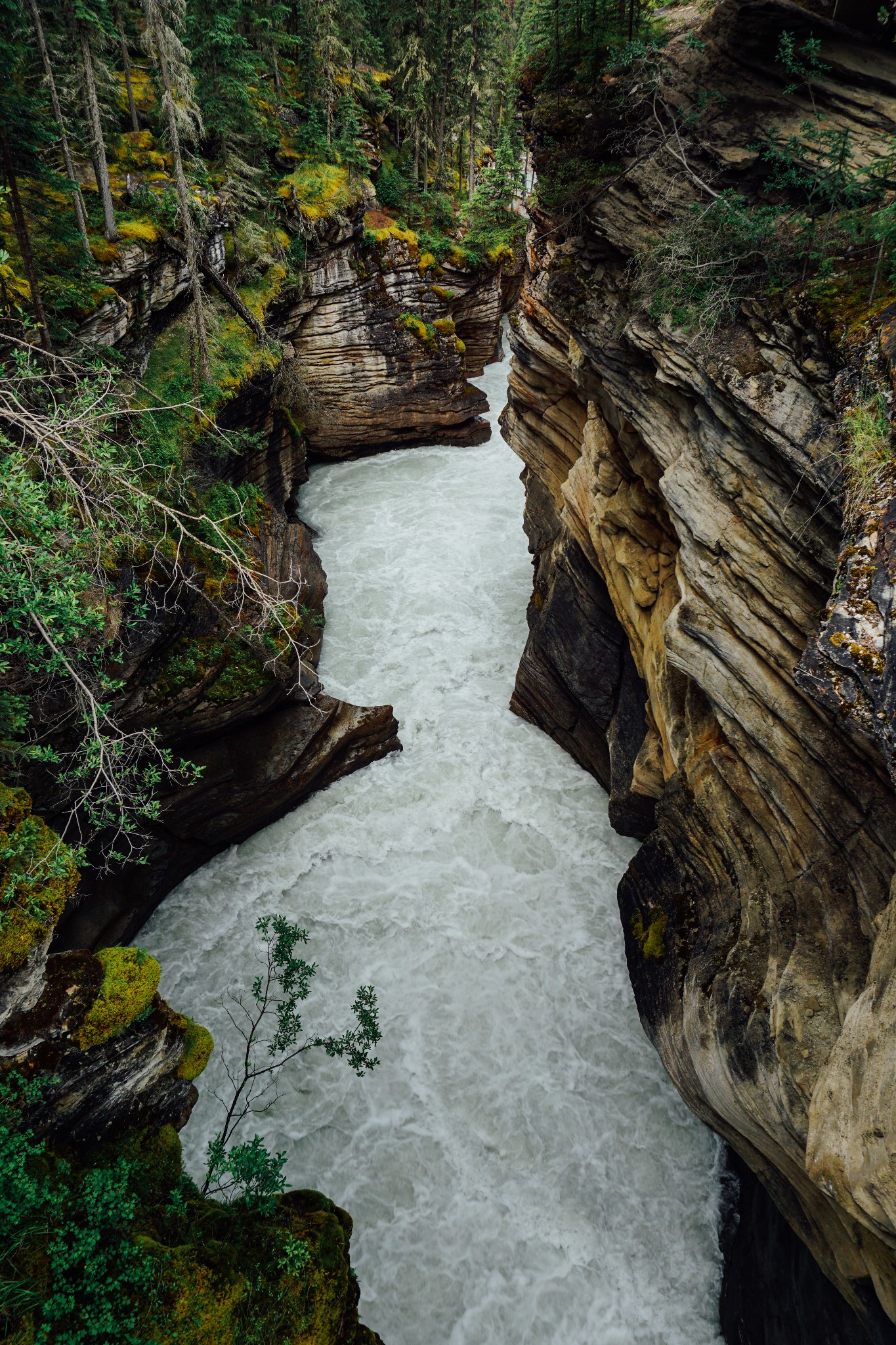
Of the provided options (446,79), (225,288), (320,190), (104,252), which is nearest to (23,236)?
(104,252)

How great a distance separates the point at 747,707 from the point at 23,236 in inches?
526

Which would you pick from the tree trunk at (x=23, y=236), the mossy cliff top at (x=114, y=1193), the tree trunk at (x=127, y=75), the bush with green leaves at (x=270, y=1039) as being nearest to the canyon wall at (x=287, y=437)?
the mossy cliff top at (x=114, y=1193)

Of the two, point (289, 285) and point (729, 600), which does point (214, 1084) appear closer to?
point (729, 600)

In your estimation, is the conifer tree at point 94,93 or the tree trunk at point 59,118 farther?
the tree trunk at point 59,118

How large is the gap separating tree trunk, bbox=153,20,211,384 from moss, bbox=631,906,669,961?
1503 cm

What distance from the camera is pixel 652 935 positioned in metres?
9.27

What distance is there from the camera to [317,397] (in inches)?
888

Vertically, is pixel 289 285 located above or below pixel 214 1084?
above

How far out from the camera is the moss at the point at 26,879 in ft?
18.6

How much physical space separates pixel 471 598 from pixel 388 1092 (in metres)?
12.4

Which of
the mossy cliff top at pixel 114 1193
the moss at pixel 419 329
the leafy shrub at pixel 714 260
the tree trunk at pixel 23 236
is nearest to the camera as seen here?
the mossy cliff top at pixel 114 1193

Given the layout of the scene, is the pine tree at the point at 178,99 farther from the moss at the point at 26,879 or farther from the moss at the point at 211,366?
the moss at the point at 26,879

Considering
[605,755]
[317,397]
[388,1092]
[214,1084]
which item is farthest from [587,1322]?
[317,397]

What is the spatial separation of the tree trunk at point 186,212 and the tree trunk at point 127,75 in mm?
5114
